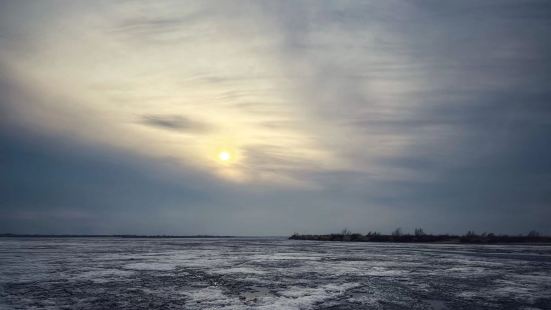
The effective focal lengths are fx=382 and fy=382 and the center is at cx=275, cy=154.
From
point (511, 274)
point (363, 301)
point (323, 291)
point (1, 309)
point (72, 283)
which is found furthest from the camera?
point (511, 274)

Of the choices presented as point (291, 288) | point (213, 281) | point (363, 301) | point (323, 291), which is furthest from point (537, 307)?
point (213, 281)

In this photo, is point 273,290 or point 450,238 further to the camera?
point 450,238

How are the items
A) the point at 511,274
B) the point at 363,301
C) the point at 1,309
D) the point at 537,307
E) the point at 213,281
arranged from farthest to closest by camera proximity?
the point at 511,274, the point at 213,281, the point at 363,301, the point at 537,307, the point at 1,309

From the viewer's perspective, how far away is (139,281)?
29.7 feet

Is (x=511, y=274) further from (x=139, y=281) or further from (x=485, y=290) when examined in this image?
(x=139, y=281)

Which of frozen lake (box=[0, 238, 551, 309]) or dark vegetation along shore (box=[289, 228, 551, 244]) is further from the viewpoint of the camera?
dark vegetation along shore (box=[289, 228, 551, 244])

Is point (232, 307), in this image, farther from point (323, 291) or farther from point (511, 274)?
point (511, 274)

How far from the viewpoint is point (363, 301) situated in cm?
681

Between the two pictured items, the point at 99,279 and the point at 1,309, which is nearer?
the point at 1,309

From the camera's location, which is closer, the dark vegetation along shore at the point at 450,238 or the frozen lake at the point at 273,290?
the frozen lake at the point at 273,290

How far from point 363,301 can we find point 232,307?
93.4 inches

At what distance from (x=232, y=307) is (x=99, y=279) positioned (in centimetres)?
483

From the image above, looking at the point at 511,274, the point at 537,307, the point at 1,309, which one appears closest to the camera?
the point at 1,309

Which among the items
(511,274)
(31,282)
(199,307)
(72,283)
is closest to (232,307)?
(199,307)
